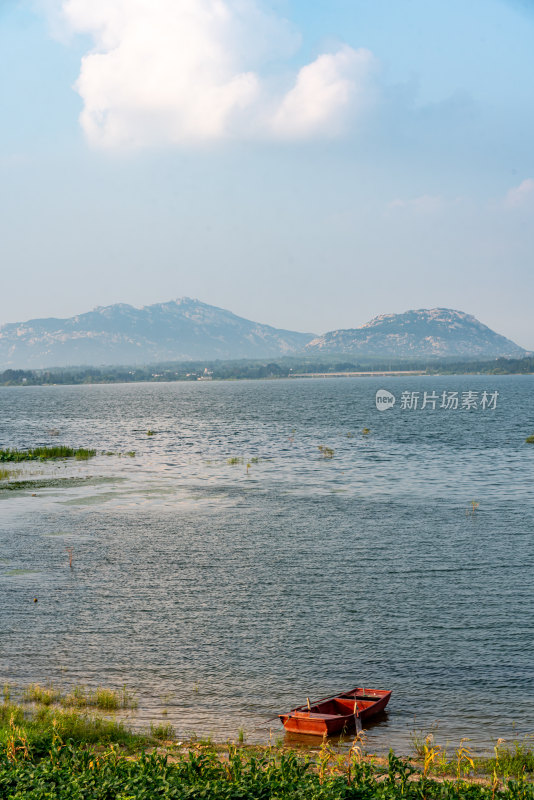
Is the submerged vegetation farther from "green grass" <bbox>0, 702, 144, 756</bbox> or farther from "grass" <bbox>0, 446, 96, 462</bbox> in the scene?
"green grass" <bbox>0, 702, 144, 756</bbox>

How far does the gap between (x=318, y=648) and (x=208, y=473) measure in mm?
53577

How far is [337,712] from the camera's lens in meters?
21.4

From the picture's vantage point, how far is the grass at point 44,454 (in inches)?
3585

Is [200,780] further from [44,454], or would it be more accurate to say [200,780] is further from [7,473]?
[44,454]

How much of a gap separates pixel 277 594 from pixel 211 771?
1948 cm

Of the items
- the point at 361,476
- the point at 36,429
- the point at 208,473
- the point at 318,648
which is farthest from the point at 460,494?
the point at 36,429

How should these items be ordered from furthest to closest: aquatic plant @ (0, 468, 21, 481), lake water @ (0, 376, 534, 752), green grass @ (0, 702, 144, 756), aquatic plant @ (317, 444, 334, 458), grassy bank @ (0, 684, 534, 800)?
aquatic plant @ (317, 444, 334, 458) → aquatic plant @ (0, 468, 21, 481) → lake water @ (0, 376, 534, 752) → green grass @ (0, 702, 144, 756) → grassy bank @ (0, 684, 534, 800)

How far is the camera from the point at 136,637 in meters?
29.0

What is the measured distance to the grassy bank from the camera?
1382 centimetres

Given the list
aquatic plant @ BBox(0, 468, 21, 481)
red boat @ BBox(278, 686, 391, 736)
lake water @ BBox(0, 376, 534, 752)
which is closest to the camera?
red boat @ BBox(278, 686, 391, 736)

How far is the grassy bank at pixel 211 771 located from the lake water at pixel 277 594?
7.93ft

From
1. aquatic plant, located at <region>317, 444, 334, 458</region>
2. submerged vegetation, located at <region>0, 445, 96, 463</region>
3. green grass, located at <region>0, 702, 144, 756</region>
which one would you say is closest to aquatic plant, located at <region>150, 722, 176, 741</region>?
green grass, located at <region>0, 702, 144, 756</region>

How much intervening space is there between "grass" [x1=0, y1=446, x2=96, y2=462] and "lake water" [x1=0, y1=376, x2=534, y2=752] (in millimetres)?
14364

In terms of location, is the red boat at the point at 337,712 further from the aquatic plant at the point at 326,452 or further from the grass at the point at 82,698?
the aquatic plant at the point at 326,452
